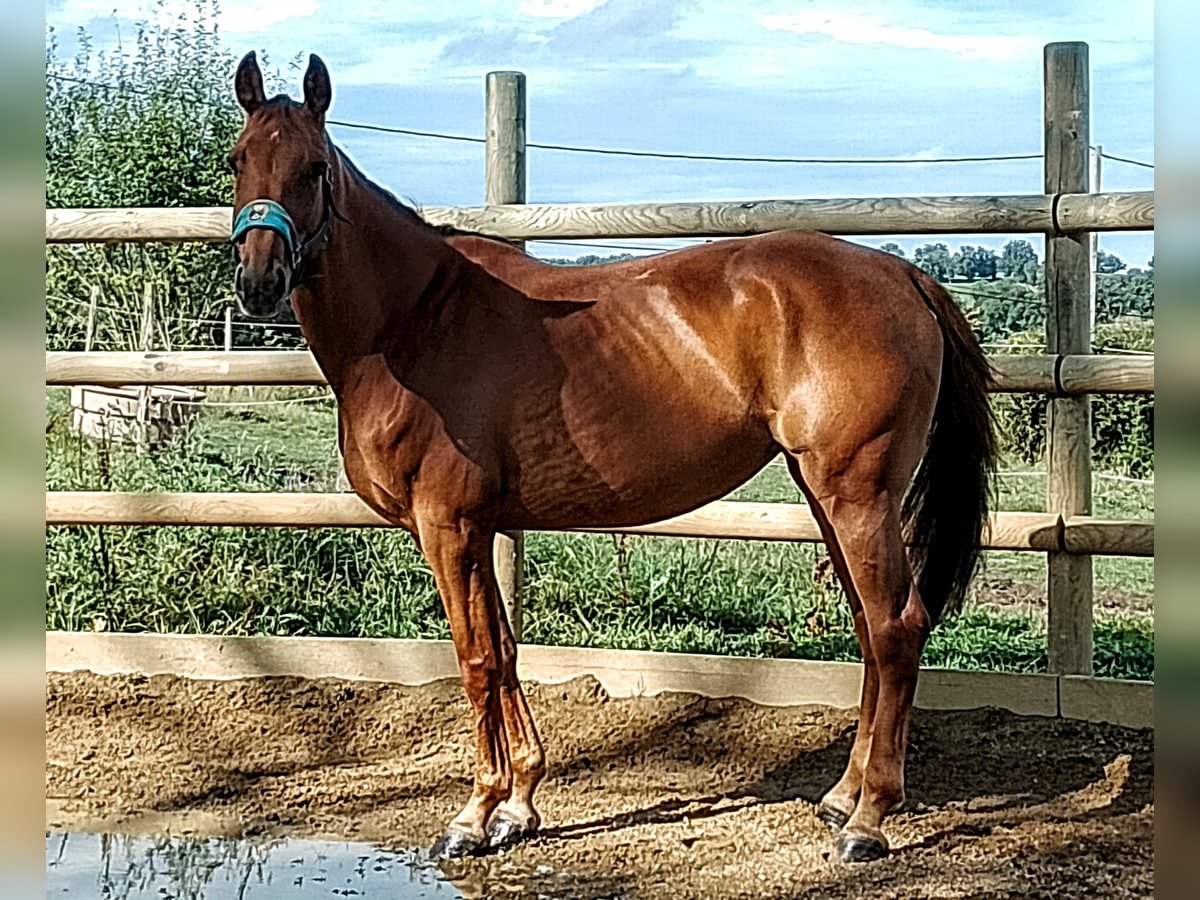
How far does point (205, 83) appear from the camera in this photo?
7.06m

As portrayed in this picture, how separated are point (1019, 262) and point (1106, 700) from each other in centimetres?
461

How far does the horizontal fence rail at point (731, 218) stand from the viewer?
3976 mm

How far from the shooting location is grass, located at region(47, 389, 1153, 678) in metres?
5.32

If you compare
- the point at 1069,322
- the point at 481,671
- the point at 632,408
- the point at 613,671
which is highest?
the point at 1069,322

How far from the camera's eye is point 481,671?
341 cm

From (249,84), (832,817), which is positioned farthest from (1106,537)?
(249,84)

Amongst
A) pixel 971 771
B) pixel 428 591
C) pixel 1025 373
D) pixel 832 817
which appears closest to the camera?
pixel 832 817

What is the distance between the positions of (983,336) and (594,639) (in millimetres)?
3288

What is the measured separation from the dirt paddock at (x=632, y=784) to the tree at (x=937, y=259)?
12.8 ft

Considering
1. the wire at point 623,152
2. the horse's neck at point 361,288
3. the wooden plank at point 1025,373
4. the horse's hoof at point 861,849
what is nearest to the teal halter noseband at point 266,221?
the horse's neck at point 361,288

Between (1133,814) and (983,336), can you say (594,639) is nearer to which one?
(1133,814)

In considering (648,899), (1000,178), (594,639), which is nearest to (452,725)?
(594,639)

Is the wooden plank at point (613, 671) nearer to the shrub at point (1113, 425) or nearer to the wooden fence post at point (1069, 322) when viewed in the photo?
the wooden fence post at point (1069, 322)

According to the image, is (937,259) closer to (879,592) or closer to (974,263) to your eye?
(974,263)
